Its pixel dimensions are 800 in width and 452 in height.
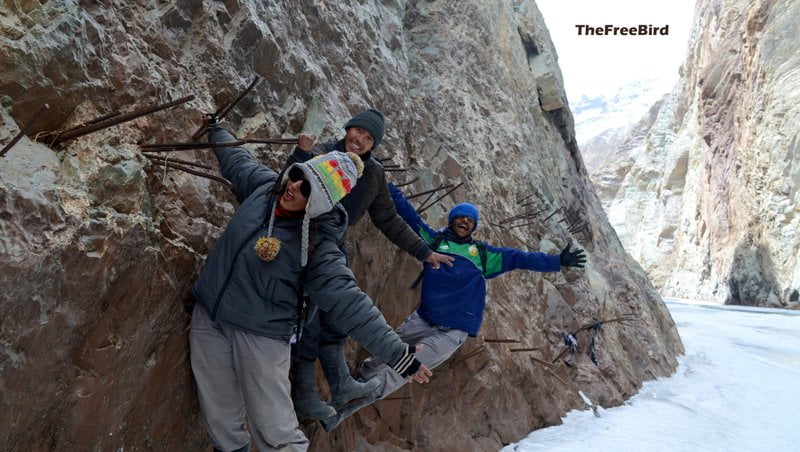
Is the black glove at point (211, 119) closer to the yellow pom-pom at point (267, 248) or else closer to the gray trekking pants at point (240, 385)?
the yellow pom-pom at point (267, 248)

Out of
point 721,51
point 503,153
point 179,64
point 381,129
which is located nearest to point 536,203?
point 503,153

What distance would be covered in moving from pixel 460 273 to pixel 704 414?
4073 millimetres

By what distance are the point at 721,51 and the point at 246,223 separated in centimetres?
3818

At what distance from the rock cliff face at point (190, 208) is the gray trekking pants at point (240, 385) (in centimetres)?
17

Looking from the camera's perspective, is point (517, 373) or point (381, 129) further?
point (517, 373)

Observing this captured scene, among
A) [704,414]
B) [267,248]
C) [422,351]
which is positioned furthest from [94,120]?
[704,414]

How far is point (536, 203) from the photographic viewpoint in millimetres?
7863

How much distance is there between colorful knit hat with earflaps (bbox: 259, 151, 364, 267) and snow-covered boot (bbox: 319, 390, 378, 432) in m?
1.26

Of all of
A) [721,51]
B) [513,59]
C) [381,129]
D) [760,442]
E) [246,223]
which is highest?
[721,51]

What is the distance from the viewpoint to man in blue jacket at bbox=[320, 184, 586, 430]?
3879 millimetres

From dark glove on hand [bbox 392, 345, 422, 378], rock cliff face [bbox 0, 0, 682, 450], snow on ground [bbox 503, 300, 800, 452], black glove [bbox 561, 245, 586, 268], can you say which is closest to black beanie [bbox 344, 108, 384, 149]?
rock cliff face [bbox 0, 0, 682, 450]

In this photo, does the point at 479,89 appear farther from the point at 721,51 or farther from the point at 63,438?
the point at 721,51

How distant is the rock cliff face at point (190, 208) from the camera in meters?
2.10

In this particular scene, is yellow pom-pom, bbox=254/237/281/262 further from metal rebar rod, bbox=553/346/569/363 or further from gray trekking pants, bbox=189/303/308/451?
metal rebar rod, bbox=553/346/569/363
